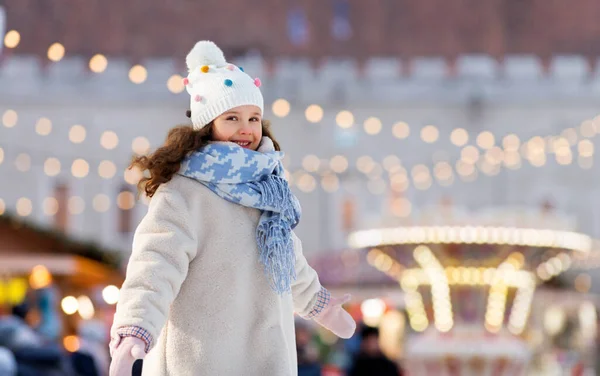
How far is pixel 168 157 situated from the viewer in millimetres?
3357

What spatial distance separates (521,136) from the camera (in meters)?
29.4

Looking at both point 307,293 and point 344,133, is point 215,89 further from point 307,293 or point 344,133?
point 344,133

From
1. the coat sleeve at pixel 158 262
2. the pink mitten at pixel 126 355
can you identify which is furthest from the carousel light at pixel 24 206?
the pink mitten at pixel 126 355

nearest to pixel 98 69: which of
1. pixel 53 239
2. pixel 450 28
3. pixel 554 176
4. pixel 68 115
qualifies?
pixel 53 239

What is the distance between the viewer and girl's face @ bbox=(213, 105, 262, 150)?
3455mm

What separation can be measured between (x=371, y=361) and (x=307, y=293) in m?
5.22

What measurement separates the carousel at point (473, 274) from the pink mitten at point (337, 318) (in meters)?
10.9

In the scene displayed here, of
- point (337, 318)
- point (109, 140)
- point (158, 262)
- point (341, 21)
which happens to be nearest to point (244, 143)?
point (158, 262)

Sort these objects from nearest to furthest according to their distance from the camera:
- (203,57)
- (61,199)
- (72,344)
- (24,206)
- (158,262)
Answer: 1. (158,262)
2. (203,57)
3. (72,344)
4. (24,206)
5. (61,199)

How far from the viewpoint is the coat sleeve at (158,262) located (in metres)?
3.13

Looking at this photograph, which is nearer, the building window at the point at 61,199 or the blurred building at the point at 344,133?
the blurred building at the point at 344,133

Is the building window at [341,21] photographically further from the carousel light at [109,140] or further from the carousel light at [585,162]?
the carousel light at [585,162]

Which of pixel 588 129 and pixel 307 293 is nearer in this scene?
pixel 307 293

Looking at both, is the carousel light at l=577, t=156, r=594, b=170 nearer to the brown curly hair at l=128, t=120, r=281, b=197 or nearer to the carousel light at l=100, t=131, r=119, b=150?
the carousel light at l=100, t=131, r=119, b=150
